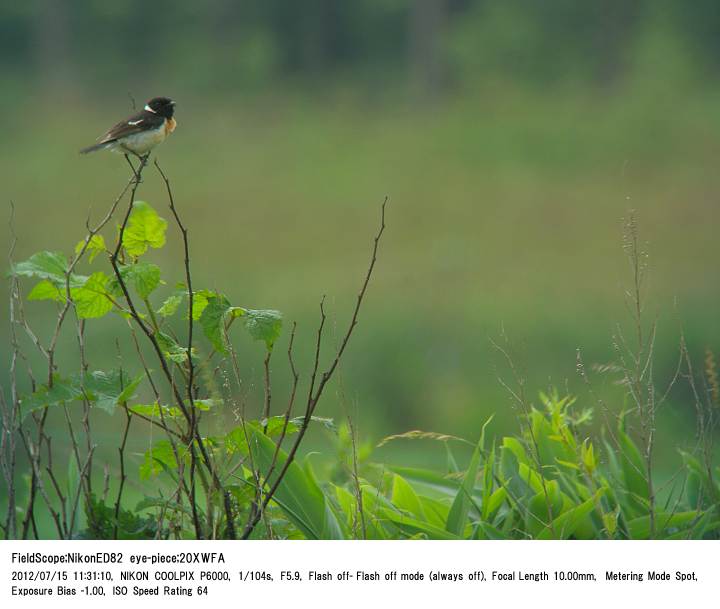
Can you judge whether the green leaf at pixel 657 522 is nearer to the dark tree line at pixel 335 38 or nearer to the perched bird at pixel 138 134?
the perched bird at pixel 138 134

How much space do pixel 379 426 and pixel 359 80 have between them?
7.75 m

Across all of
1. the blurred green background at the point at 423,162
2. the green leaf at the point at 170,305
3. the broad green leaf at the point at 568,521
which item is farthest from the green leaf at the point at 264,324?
the blurred green background at the point at 423,162

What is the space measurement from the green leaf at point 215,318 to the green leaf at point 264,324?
0.08ft

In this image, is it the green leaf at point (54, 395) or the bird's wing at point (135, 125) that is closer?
the green leaf at point (54, 395)

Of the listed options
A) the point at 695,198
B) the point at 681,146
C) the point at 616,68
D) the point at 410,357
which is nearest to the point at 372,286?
the point at 410,357

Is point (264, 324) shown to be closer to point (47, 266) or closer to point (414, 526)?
point (47, 266)

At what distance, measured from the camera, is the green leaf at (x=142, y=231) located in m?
1.73

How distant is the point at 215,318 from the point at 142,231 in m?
0.24

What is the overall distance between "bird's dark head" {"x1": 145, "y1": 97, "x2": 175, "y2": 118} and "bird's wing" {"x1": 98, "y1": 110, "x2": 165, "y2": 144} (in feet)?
0.28

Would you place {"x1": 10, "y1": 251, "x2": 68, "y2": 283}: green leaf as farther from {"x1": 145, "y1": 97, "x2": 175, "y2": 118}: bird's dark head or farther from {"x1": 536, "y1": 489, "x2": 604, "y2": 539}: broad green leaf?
{"x1": 536, "y1": 489, "x2": 604, "y2": 539}: broad green leaf

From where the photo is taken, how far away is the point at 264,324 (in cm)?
164

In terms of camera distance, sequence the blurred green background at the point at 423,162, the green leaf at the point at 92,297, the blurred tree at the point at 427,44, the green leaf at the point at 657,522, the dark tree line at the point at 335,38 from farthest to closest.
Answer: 1. the dark tree line at the point at 335,38
2. the blurred tree at the point at 427,44
3. the blurred green background at the point at 423,162
4. the green leaf at the point at 657,522
5. the green leaf at the point at 92,297

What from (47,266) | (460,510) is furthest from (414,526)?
(47,266)

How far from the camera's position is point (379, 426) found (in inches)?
248
